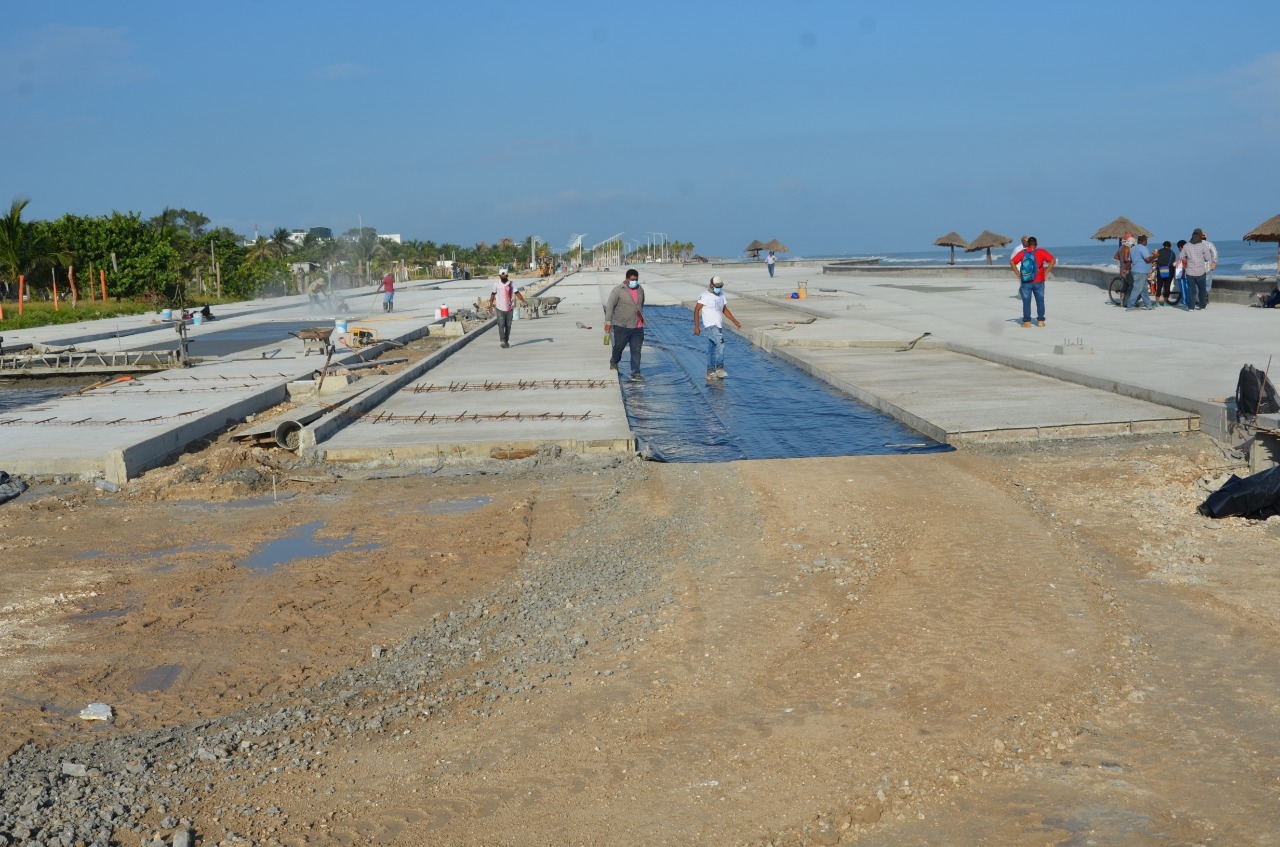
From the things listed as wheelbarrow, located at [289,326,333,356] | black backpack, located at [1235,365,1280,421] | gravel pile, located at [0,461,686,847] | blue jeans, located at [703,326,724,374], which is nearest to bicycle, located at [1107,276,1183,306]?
blue jeans, located at [703,326,724,374]

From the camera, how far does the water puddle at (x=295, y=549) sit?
835 centimetres

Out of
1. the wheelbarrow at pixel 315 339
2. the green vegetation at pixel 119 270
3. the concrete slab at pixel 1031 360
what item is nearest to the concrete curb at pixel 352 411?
the wheelbarrow at pixel 315 339

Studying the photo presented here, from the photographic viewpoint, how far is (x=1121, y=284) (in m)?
27.1

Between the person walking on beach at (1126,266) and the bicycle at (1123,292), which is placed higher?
the person walking on beach at (1126,266)

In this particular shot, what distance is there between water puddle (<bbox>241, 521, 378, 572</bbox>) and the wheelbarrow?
11.1 m

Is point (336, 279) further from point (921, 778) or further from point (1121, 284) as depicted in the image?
point (921, 778)

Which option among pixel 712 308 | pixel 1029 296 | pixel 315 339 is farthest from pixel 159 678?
pixel 1029 296

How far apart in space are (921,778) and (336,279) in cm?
6663

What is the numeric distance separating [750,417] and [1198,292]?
14.3 metres

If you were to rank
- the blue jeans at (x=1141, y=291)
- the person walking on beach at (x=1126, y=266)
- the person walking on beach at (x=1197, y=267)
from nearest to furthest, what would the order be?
the person walking on beach at (x=1197, y=267) < the blue jeans at (x=1141, y=291) < the person walking on beach at (x=1126, y=266)

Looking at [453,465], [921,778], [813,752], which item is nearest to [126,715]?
[813,752]

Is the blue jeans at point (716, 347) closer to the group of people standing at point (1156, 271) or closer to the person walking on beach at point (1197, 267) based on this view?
the group of people standing at point (1156, 271)

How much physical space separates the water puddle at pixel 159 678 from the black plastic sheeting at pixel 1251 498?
6.76m

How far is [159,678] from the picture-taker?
20.0ft
